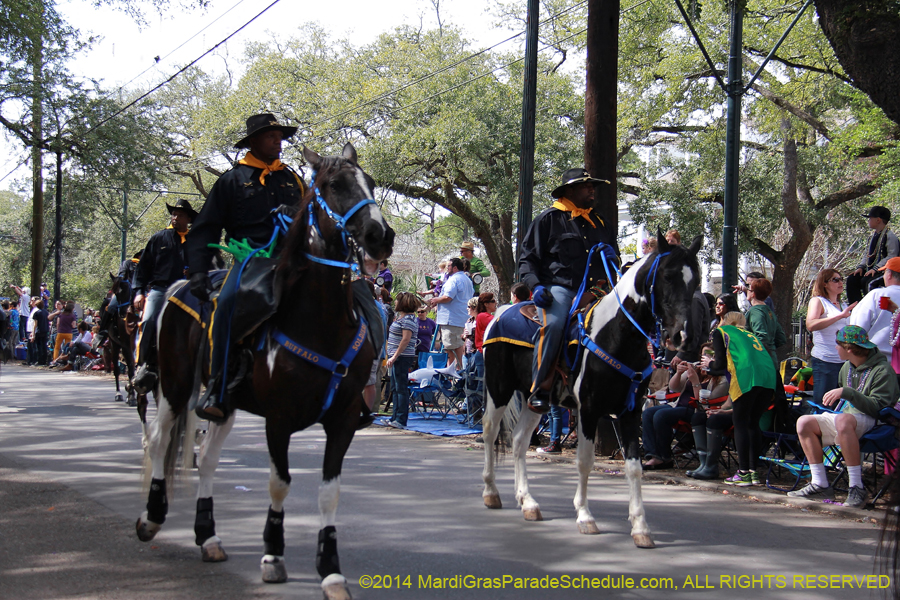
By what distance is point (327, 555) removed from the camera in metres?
4.58

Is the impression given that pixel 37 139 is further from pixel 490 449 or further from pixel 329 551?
pixel 329 551

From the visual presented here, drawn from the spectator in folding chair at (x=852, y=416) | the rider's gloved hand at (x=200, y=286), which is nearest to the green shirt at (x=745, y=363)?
the spectator in folding chair at (x=852, y=416)

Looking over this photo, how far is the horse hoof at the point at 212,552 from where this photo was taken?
5258 mm

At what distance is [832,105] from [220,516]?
75.6ft

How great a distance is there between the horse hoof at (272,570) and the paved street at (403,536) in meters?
0.06

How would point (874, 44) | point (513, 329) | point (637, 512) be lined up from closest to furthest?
1. point (637, 512)
2. point (874, 44)
3. point (513, 329)

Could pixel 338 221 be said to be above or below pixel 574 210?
below

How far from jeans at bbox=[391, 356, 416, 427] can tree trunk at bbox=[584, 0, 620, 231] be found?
14.4 ft

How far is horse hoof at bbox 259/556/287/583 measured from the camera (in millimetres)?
4828

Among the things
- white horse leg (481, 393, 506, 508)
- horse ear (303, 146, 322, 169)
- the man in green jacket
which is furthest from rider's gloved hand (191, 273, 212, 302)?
the man in green jacket

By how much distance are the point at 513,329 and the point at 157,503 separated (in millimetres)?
3453

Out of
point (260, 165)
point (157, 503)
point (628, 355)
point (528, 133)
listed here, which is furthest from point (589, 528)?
point (528, 133)

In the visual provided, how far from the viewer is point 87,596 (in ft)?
15.0

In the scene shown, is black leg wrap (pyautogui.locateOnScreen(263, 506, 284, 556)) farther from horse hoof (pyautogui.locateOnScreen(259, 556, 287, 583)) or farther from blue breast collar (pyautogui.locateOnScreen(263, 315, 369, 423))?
blue breast collar (pyautogui.locateOnScreen(263, 315, 369, 423))
